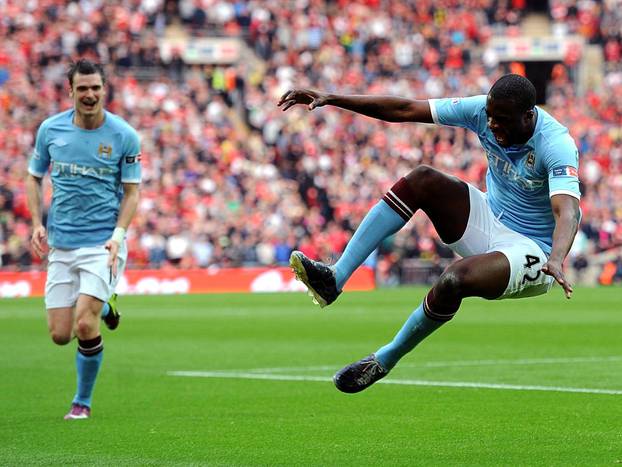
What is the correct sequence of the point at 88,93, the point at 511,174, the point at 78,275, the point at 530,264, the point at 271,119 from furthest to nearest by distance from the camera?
the point at 271,119 < the point at 78,275 < the point at 88,93 < the point at 511,174 < the point at 530,264

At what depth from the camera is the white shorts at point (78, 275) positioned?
33.6ft

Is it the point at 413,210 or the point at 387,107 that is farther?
the point at 387,107

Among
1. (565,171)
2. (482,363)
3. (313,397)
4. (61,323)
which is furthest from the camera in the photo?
(482,363)

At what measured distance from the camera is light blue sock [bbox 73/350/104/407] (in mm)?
10188

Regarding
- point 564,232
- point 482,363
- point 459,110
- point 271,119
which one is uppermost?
point 459,110

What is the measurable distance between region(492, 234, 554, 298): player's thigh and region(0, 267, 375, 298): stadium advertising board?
22.0 meters

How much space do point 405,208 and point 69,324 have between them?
11.0 ft

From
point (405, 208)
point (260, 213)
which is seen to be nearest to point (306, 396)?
point (405, 208)

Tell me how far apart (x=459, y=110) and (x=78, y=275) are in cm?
357

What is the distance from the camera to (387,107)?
8375 mm

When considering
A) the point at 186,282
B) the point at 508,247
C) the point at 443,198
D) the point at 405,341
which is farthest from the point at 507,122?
the point at 186,282

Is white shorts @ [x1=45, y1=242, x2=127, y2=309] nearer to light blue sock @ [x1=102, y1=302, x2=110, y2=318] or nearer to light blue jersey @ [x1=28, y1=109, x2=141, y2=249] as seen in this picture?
light blue jersey @ [x1=28, y1=109, x2=141, y2=249]

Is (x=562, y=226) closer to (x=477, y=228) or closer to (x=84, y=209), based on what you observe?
(x=477, y=228)

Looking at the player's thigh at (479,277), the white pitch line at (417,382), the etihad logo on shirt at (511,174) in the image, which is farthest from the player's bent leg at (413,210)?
the white pitch line at (417,382)
